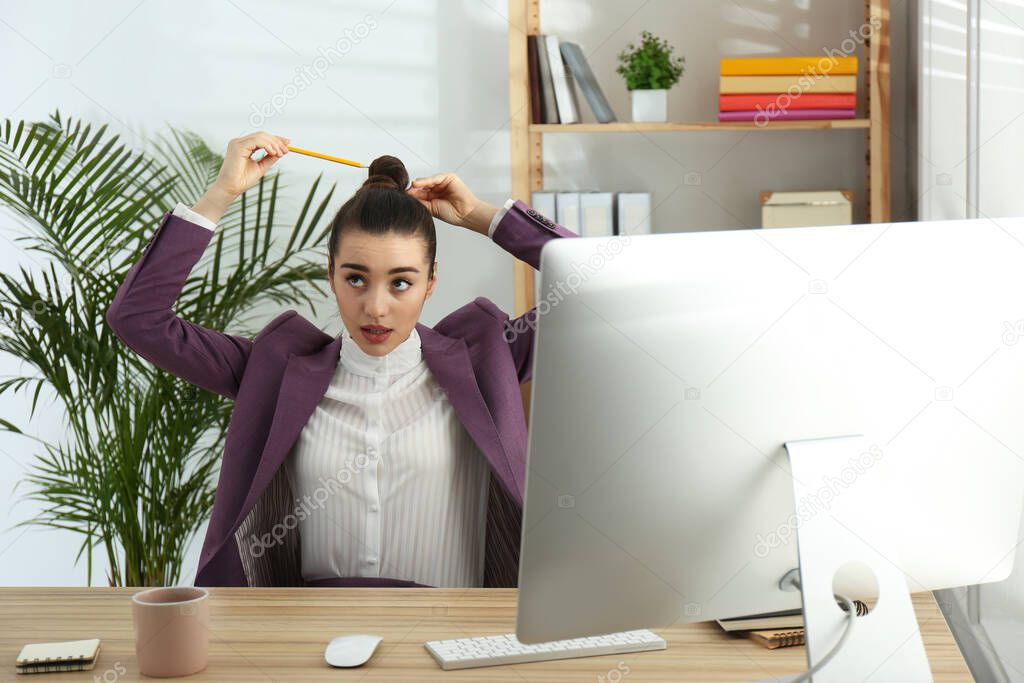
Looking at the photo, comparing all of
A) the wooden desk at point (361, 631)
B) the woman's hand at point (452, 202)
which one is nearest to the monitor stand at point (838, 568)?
the wooden desk at point (361, 631)

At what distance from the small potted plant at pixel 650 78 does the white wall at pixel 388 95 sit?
0.16 metres

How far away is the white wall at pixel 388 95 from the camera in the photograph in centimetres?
283

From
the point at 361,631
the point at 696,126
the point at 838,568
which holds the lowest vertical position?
the point at 361,631

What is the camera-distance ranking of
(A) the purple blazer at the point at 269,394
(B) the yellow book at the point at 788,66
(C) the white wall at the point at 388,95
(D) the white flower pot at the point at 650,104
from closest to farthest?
(A) the purple blazer at the point at 269,394, (B) the yellow book at the point at 788,66, (D) the white flower pot at the point at 650,104, (C) the white wall at the point at 388,95

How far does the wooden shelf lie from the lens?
2580mm

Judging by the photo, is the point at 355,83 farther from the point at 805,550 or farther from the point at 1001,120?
the point at 805,550

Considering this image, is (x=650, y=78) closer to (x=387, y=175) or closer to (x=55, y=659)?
(x=387, y=175)

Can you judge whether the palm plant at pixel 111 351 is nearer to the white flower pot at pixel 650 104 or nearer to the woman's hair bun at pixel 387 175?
the woman's hair bun at pixel 387 175

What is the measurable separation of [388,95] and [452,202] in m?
1.12

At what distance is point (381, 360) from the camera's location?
1659 millimetres

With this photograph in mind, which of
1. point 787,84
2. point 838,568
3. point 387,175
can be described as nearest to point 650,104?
point 787,84

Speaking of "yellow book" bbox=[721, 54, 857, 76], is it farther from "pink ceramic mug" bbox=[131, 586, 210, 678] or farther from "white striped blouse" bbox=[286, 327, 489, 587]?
"pink ceramic mug" bbox=[131, 586, 210, 678]

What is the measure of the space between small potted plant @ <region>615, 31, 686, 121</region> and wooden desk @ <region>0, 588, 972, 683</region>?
5.57 ft

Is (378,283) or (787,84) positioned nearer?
(378,283)
